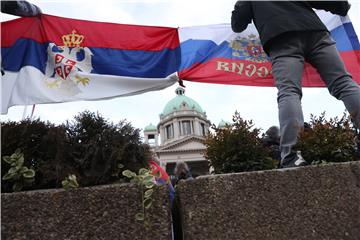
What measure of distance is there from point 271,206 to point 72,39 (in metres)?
2.92

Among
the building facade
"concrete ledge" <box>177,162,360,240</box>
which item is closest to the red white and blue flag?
"concrete ledge" <box>177,162,360,240</box>

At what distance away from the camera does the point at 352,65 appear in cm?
417

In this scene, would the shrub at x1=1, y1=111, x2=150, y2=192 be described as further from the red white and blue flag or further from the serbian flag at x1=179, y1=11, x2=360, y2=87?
the serbian flag at x1=179, y1=11, x2=360, y2=87

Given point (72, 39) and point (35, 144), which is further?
point (72, 39)

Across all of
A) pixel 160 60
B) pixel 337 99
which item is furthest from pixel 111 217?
pixel 160 60

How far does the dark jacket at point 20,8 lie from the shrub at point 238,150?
2.08m

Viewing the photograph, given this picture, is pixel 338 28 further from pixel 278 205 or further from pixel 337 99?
pixel 278 205

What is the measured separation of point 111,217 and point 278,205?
2.75 ft

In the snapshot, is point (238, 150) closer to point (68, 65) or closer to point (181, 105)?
point (68, 65)

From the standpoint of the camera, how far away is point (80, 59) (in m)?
3.89

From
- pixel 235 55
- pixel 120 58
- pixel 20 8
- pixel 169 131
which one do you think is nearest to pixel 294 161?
pixel 235 55

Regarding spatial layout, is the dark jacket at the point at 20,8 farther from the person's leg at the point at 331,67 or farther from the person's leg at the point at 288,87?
the person's leg at the point at 331,67

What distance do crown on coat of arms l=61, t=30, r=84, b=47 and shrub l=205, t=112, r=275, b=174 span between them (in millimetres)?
2191

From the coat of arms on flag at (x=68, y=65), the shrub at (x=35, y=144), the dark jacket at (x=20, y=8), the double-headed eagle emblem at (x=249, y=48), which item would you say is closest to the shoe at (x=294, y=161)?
the shrub at (x=35, y=144)
